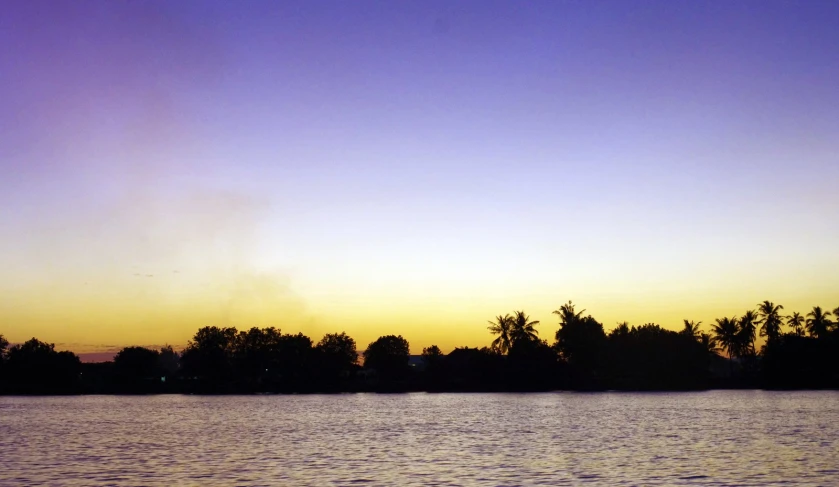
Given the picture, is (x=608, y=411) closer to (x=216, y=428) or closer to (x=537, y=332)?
(x=216, y=428)

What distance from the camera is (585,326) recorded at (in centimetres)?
15438

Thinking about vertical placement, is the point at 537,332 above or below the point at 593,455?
above

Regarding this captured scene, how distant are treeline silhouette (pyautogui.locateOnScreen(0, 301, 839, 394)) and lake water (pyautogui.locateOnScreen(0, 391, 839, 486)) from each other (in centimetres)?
6953

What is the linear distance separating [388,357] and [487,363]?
30.9m

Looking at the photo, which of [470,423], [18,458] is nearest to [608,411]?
[470,423]

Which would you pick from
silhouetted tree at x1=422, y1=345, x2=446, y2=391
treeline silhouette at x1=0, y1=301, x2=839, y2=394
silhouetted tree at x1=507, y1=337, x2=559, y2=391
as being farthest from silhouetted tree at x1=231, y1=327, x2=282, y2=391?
silhouetted tree at x1=507, y1=337, x2=559, y2=391

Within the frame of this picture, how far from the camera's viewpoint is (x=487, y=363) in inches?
6255

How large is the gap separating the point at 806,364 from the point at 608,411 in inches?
2877

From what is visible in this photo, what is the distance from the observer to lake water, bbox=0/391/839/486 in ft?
115

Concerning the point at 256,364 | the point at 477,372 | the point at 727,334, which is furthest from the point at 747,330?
the point at 256,364

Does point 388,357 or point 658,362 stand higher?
point 388,357

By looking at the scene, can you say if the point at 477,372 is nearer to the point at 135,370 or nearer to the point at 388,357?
the point at 388,357

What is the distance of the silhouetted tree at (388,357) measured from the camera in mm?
178875

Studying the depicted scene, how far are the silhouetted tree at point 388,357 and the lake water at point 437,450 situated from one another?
330 ft
